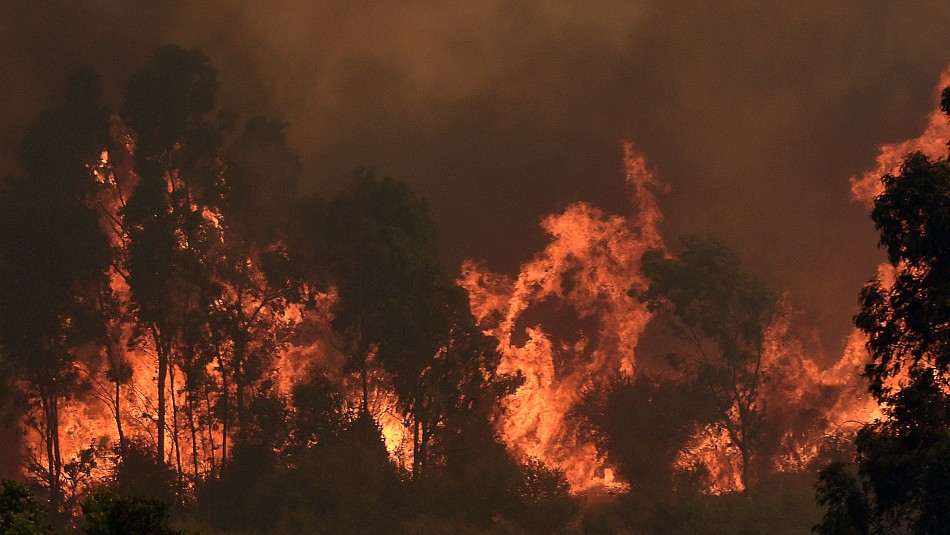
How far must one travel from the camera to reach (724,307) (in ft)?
269

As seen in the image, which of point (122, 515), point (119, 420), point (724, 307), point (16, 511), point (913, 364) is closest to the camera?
point (122, 515)

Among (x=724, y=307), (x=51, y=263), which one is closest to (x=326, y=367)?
(x=51, y=263)

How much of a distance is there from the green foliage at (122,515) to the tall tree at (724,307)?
64.5 m

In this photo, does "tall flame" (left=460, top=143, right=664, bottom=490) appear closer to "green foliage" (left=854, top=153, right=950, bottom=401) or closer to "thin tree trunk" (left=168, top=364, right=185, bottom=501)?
"thin tree trunk" (left=168, top=364, right=185, bottom=501)

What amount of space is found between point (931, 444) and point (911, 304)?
3.04 m

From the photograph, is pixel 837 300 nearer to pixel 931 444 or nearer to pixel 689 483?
pixel 689 483

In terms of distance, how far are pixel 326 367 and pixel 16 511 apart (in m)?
68.5

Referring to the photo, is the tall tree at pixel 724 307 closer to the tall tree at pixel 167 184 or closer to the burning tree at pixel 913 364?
the tall tree at pixel 167 184

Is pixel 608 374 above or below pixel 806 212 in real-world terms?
below

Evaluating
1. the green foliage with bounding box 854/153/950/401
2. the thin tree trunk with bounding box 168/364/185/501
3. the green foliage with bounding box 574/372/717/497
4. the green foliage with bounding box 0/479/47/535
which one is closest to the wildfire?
the green foliage with bounding box 574/372/717/497

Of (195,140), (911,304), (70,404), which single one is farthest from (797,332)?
(911,304)

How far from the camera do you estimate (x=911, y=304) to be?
78.5 feet

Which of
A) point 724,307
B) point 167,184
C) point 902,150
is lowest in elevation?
point 724,307

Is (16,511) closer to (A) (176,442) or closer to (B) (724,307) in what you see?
(A) (176,442)
